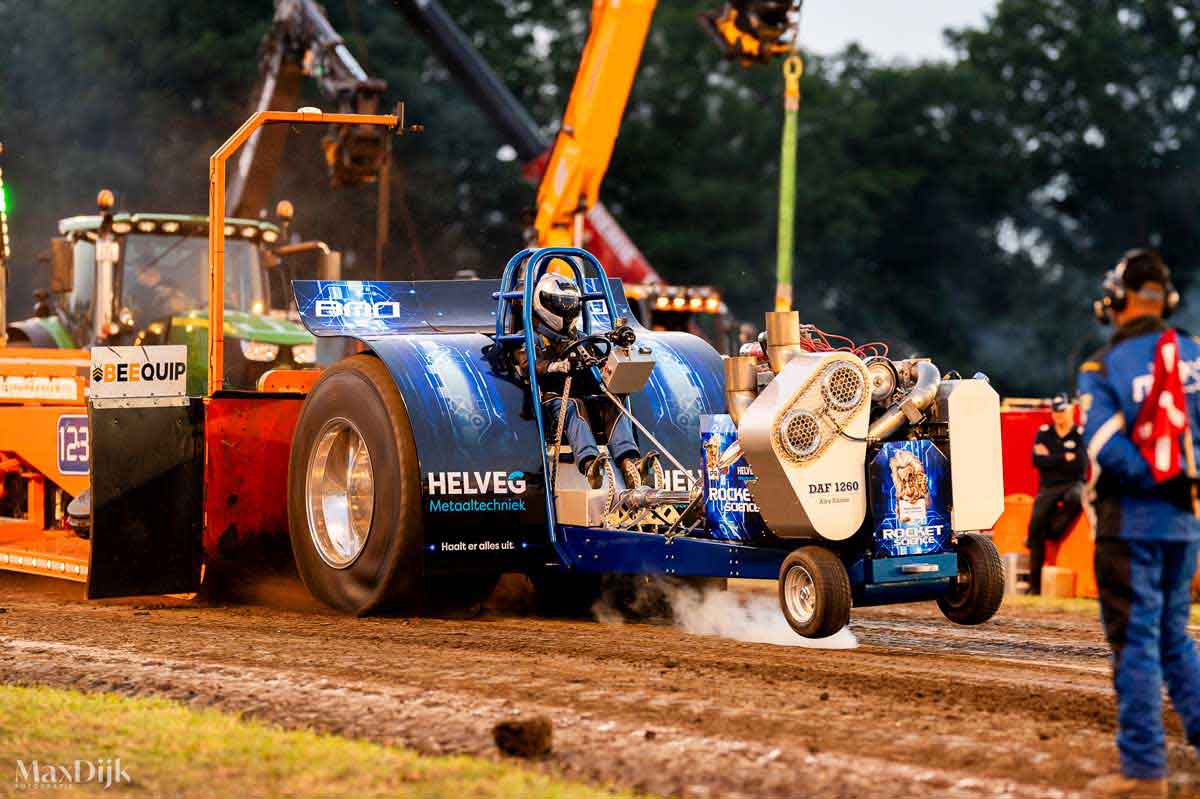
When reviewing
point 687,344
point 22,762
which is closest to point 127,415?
point 687,344

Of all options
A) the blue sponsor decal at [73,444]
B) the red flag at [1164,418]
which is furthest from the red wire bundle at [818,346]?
the blue sponsor decal at [73,444]

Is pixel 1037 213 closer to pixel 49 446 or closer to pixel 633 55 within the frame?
pixel 633 55

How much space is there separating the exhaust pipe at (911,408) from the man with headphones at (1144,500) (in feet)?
7.91

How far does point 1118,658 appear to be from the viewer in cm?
620

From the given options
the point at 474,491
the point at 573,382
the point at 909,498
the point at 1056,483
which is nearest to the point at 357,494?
the point at 474,491

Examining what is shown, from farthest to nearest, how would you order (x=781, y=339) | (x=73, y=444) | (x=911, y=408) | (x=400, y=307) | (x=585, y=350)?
(x=73, y=444)
(x=400, y=307)
(x=585, y=350)
(x=781, y=339)
(x=911, y=408)

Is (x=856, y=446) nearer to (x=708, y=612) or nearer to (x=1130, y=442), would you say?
(x=708, y=612)

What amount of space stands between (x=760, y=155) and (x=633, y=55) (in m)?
31.8

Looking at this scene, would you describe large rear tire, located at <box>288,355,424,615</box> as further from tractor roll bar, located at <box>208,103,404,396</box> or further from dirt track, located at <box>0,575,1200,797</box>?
tractor roll bar, located at <box>208,103,404,396</box>

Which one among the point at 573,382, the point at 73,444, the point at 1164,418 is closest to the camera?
the point at 1164,418

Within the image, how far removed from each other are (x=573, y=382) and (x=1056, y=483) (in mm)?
6440

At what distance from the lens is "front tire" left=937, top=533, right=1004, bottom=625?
29.5 ft

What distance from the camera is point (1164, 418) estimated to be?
6.17 m

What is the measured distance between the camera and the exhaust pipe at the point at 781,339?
913cm
